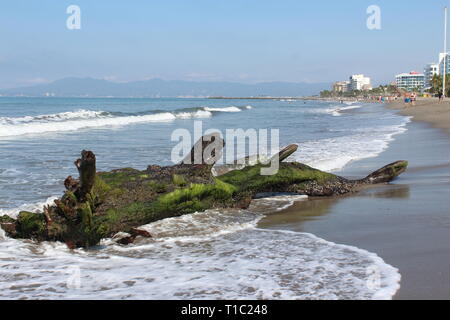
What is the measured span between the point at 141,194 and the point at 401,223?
3.20 metres

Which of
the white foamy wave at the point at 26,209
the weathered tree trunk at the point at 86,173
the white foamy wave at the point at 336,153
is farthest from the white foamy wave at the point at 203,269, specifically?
the white foamy wave at the point at 336,153

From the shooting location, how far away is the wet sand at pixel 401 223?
393 centimetres

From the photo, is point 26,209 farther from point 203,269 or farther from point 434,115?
point 434,115

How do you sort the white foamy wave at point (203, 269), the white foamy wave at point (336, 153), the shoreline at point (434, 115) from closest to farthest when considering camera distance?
the white foamy wave at point (203, 269) < the white foamy wave at point (336, 153) < the shoreline at point (434, 115)

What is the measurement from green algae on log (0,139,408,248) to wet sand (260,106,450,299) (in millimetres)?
591

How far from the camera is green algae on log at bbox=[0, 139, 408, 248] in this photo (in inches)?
205

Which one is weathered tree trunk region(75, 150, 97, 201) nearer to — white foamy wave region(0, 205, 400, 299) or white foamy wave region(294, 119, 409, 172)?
white foamy wave region(0, 205, 400, 299)

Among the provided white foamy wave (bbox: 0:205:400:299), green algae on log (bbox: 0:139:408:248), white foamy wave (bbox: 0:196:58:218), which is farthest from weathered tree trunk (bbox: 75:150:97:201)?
white foamy wave (bbox: 0:196:58:218)

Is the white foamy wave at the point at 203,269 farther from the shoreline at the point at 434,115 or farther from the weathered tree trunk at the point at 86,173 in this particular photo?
the shoreline at the point at 434,115

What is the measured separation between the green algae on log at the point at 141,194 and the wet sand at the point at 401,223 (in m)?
0.59

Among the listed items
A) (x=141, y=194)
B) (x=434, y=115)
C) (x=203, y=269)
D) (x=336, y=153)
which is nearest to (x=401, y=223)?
(x=203, y=269)

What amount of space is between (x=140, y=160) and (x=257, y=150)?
4.02 m

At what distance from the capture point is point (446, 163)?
10539mm

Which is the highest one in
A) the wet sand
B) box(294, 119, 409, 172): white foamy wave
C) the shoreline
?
the shoreline
